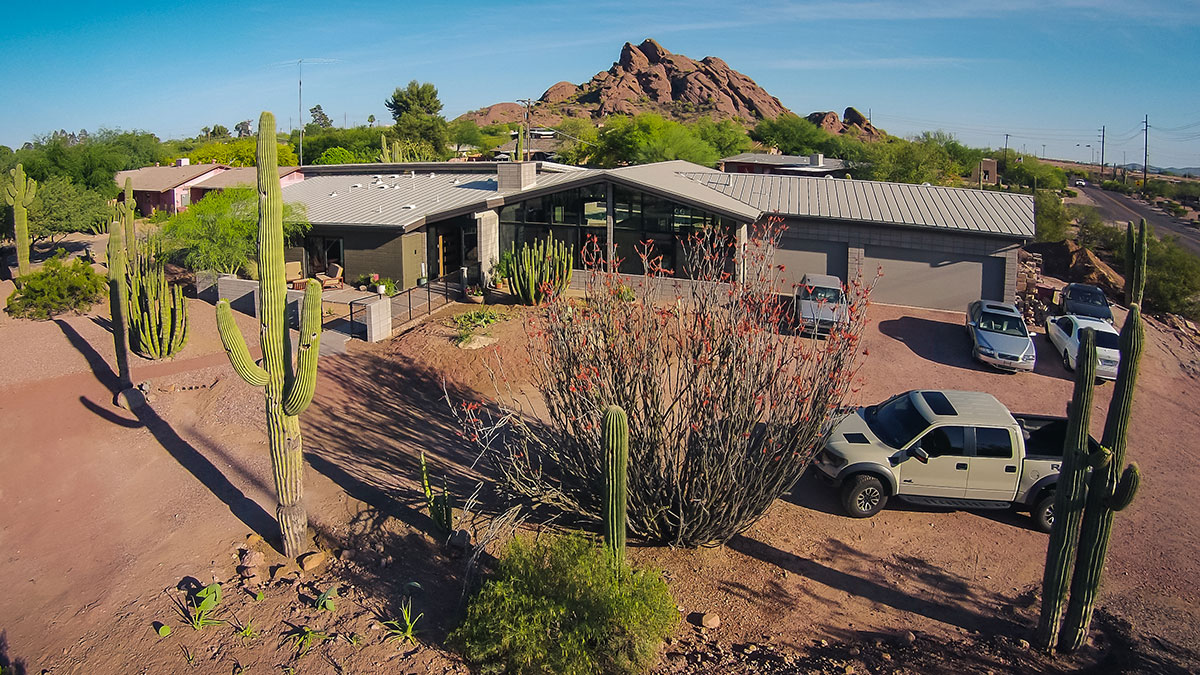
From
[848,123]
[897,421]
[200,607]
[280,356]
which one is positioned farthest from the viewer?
[848,123]

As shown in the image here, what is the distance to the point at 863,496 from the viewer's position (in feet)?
36.0

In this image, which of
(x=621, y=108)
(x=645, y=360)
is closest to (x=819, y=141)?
(x=621, y=108)

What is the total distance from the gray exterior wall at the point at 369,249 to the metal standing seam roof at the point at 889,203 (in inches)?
430

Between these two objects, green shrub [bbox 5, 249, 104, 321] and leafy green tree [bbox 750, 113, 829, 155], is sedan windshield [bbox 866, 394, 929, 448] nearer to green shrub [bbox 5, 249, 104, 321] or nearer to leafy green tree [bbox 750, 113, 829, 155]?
green shrub [bbox 5, 249, 104, 321]

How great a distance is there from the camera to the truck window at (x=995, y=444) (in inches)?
424

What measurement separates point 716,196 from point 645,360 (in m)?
16.0

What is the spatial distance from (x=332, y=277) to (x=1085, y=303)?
873 inches

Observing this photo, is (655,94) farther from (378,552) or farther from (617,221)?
(378,552)

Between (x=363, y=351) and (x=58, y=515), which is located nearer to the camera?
(x=58, y=515)

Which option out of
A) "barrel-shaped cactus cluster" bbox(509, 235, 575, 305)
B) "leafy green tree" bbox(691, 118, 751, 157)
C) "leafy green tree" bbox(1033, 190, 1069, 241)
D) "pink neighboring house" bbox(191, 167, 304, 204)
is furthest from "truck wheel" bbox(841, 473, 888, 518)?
"leafy green tree" bbox(691, 118, 751, 157)

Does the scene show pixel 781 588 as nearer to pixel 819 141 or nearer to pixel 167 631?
pixel 167 631

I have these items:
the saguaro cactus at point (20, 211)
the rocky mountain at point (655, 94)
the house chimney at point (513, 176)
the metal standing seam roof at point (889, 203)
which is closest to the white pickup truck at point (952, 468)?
the metal standing seam roof at point (889, 203)

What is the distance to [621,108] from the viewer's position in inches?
5103

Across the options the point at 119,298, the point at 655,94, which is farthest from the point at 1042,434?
the point at 655,94
